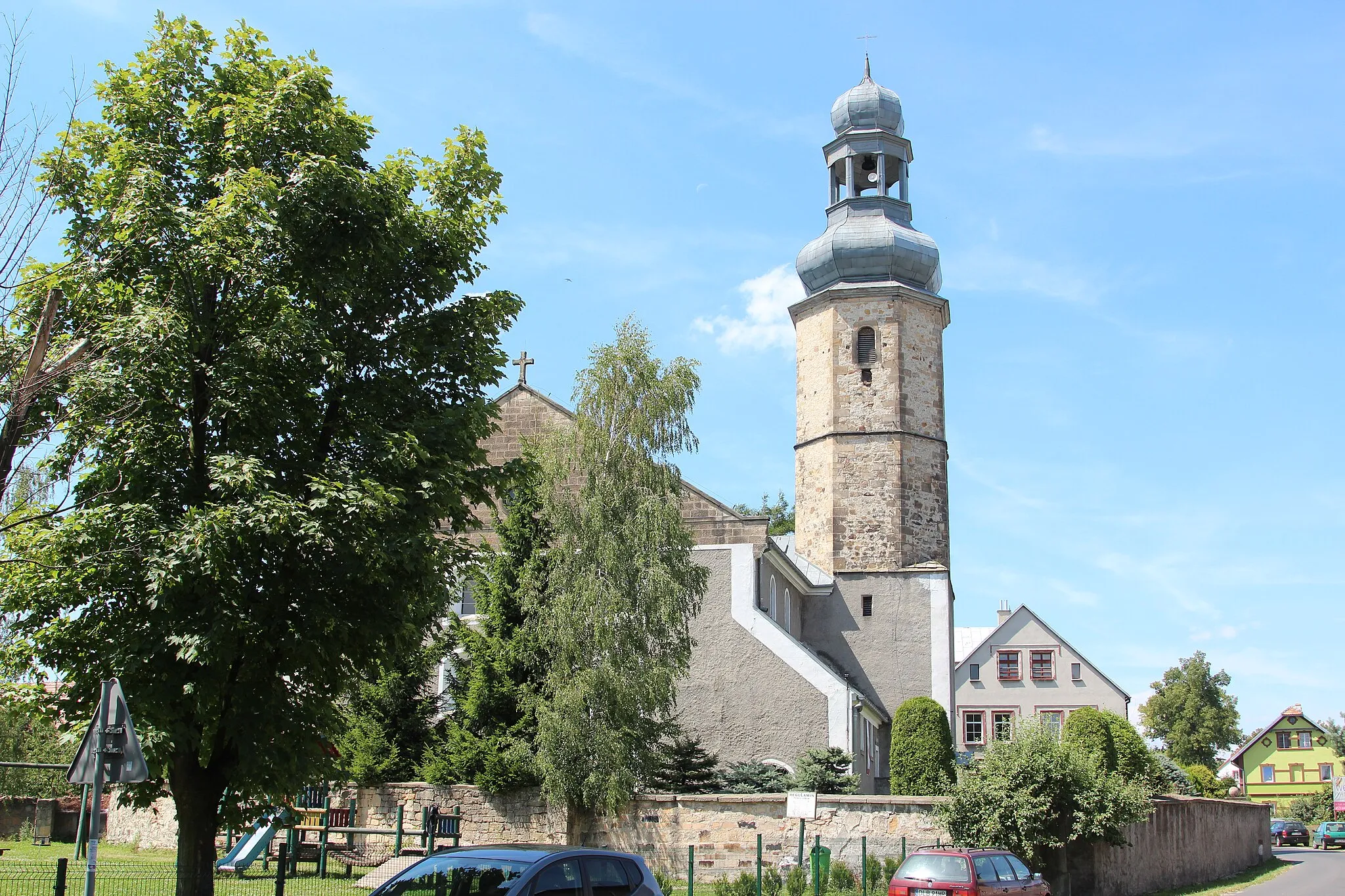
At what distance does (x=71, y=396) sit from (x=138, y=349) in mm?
759

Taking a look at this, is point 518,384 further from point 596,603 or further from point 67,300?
point 67,300

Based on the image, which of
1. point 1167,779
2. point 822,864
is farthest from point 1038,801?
point 1167,779

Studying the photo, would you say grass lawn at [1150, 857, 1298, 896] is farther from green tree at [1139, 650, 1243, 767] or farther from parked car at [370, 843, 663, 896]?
green tree at [1139, 650, 1243, 767]

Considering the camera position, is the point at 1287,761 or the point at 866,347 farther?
the point at 1287,761

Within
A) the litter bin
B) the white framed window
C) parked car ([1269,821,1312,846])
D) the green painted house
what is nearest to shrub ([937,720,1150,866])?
the litter bin

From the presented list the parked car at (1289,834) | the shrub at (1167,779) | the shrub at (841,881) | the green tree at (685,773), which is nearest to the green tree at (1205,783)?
the shrub at (1167,779)

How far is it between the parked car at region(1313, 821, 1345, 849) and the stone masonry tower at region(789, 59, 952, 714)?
977 inches

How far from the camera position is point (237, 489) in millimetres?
11352

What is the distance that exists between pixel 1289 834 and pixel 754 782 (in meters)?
40.4

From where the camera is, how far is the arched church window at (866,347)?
37438 millimetres

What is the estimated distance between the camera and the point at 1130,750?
2786 cm

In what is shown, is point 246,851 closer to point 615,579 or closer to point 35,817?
point 615,579

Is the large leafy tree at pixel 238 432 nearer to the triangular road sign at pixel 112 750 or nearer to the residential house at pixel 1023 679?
the triangular road sign at pixel 112 750

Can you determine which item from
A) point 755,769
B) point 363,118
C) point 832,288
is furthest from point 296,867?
point 832,288
